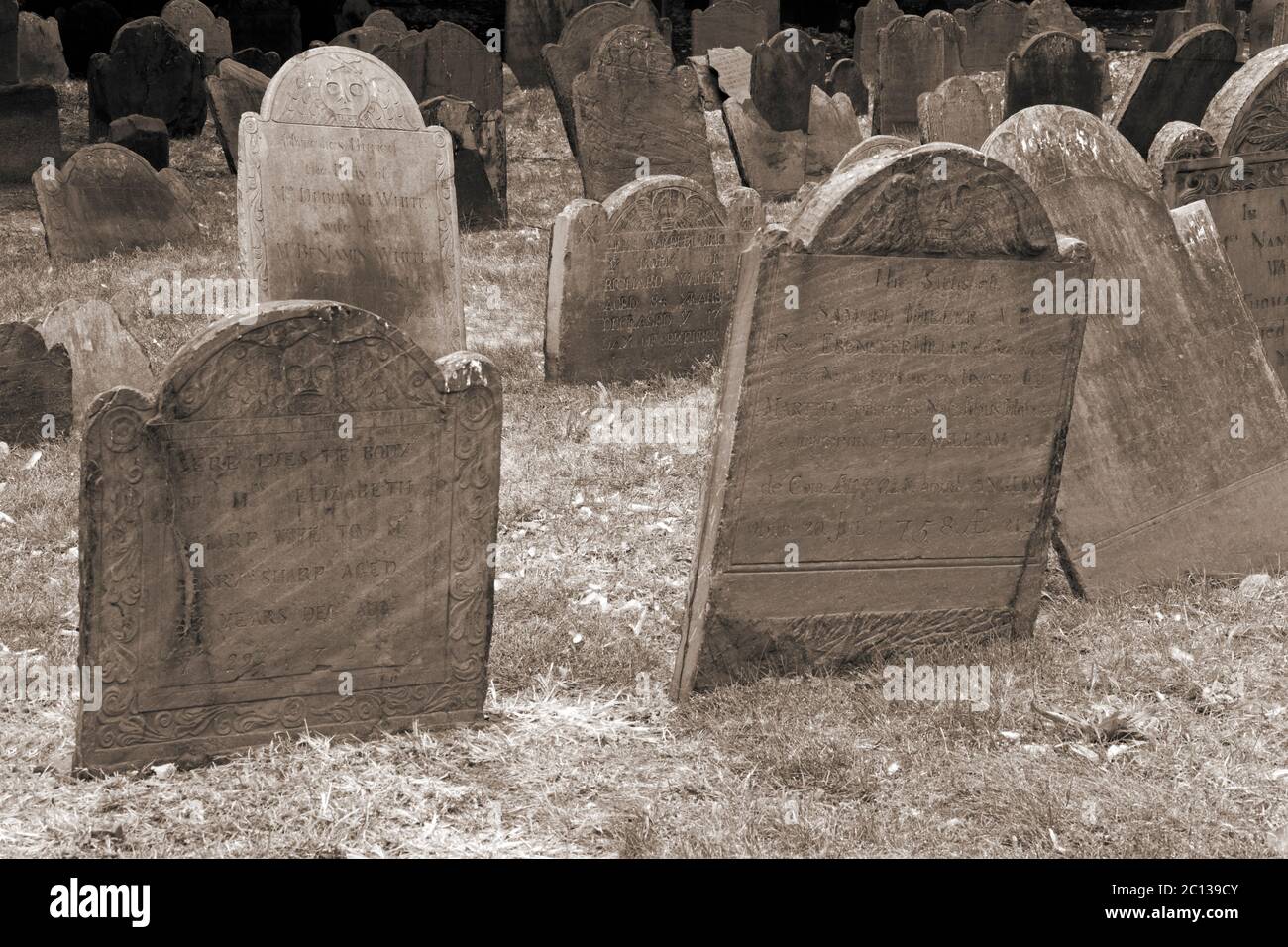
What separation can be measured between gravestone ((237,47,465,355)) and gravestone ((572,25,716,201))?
3.83m

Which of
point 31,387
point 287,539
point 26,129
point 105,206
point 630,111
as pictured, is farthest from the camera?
point 26,129

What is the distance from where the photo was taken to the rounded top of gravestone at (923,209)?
15.3ft

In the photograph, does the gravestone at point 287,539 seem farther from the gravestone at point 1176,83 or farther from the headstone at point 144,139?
the gravestone at point 1176,83

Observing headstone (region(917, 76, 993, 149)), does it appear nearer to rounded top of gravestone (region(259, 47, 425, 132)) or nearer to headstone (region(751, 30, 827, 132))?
headstone (region(751, 30, 827, 132))

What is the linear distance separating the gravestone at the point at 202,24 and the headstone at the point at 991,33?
9828mm

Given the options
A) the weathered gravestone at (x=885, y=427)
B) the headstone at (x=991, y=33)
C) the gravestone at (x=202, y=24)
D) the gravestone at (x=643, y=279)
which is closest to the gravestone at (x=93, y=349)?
the gravestone at (x=643, y=279)

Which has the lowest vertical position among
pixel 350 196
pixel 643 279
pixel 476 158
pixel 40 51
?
pixel 643 279

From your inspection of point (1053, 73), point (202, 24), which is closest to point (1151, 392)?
point (1053, 73)

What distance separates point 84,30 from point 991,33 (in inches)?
488

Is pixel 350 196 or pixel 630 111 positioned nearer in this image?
pixel 350 196

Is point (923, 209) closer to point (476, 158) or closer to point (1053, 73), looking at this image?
point (476, 158)

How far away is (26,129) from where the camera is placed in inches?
535

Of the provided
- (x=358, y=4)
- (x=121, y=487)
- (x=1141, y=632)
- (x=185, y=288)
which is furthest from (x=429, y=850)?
(x=358, y=4)

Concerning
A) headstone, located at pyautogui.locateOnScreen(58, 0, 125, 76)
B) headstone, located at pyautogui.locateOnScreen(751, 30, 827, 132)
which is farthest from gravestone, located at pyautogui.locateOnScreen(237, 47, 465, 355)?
headstone, located at pyautogui.locateOnScreen(58, 0, 125, 76)
